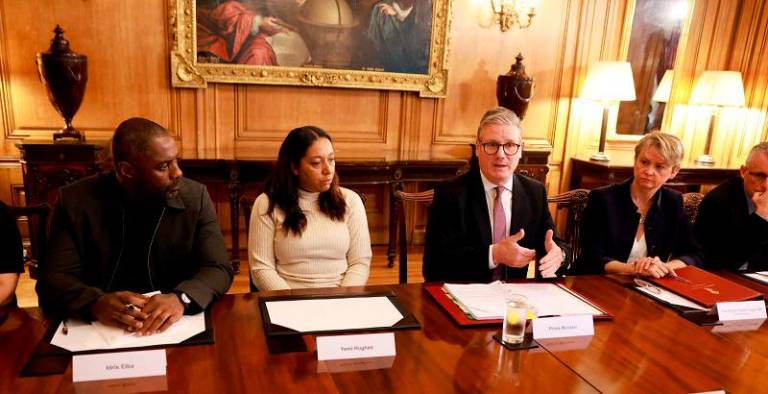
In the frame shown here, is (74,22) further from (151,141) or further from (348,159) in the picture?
(151,141)

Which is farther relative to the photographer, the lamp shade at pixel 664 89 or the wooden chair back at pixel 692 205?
the lamp shade at pixel 664 89

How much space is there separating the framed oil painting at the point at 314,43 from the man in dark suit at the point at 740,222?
2340 mm

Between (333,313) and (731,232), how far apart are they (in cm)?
172

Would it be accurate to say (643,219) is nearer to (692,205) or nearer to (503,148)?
(692,205)

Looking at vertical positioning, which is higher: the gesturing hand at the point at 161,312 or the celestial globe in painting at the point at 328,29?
the celestial globe in painting at the point at 328,29

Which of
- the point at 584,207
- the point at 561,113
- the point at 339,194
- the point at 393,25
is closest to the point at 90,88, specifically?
the point at 393,25

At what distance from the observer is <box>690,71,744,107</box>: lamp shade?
434 cm

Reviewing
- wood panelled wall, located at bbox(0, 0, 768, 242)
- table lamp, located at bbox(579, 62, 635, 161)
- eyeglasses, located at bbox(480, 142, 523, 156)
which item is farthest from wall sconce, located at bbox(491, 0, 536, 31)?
eyeglasses, located at bbox(480, 142, 523, 156)

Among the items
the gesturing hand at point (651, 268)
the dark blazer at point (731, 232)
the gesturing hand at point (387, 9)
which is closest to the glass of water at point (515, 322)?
the gesturing hand at point (651, 268)

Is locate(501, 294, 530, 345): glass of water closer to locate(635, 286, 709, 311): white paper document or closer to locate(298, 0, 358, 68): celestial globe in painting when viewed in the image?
locate(635, 286, 709, 311): white paper document

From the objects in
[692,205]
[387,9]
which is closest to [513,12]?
[387,9]

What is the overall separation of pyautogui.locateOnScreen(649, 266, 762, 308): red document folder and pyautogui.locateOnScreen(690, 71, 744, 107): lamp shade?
3299 mm

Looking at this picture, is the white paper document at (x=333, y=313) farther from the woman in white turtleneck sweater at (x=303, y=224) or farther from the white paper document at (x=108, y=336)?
the woman in white turtleneck sweater at (x=303, y=224)

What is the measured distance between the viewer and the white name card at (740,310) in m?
1.42
